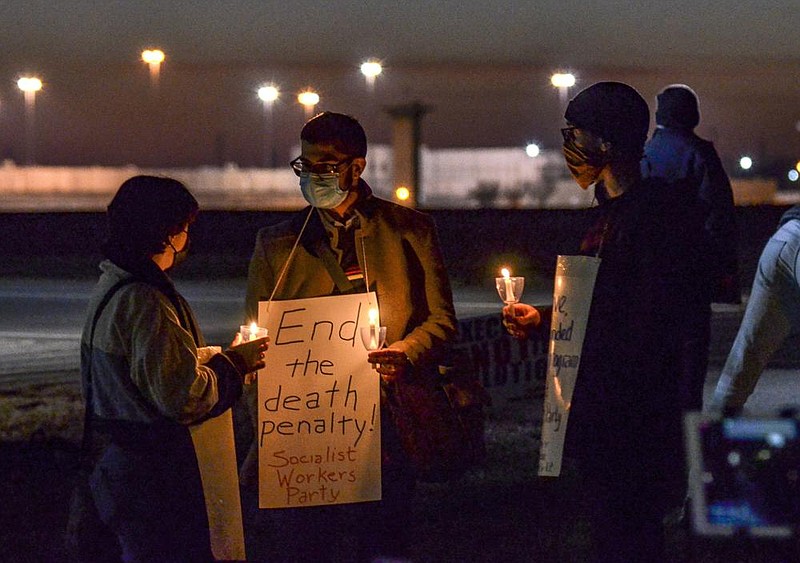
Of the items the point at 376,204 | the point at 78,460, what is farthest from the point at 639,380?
the point at 78,460

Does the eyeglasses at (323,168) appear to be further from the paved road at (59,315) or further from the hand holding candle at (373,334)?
the paved road at (59,315)

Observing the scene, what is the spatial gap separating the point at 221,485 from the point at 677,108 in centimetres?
329

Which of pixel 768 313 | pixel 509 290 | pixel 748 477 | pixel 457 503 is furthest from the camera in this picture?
pixel 457 503

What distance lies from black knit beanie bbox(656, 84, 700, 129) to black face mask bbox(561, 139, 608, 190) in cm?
250

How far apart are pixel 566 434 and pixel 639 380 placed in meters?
0.28

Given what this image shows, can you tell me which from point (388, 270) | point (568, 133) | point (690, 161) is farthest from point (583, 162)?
point (690, 161)

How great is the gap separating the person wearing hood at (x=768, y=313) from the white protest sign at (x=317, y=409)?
2.31 metres

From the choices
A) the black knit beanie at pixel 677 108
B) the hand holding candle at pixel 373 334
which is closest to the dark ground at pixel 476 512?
the hand holding candle at pixel 373 334

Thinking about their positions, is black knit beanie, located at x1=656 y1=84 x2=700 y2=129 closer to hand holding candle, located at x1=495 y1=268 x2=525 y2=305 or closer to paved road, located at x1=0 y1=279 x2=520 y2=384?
hand holding candle, located at x1=495 y1=268 x2=525 y2=305

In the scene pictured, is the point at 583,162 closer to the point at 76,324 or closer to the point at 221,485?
A: the point at 221,485

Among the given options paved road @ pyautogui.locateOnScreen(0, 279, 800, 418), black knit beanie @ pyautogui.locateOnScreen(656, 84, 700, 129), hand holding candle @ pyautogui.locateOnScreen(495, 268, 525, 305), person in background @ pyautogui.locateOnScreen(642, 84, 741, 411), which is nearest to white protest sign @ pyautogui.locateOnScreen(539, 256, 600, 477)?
hand holding candle @ pyautogui.locateOnScreen(495, 268, 525, 305)

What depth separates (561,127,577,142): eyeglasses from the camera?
418 centimetres

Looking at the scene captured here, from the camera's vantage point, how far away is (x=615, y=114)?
4109mm

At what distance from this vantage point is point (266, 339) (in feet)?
14.2
